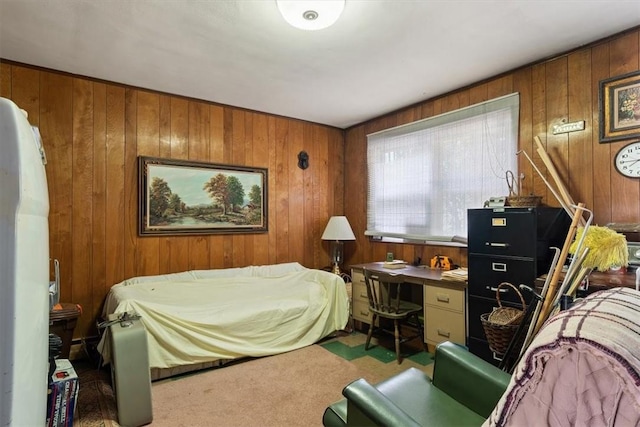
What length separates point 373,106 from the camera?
3.74m

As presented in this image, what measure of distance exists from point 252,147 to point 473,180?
2.39 metres

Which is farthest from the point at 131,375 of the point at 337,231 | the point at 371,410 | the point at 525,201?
the point at 525,201

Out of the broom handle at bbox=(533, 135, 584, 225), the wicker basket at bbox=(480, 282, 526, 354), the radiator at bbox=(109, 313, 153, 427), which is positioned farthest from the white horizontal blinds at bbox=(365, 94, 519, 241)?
the radiator at bbox=(109, 313, 153, 427)

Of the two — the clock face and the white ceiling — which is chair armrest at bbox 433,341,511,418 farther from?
the white ceiling

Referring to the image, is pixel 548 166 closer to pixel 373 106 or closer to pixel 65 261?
pixel 373 106

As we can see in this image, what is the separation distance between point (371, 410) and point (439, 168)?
2.74 m

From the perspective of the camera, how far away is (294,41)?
7.74 ft

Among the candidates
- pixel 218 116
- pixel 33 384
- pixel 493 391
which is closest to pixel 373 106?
pixel 218 116

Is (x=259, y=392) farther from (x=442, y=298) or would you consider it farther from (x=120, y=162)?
(x=120, y=162)

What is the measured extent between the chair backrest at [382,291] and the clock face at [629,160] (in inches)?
66.2

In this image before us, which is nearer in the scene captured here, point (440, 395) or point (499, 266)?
point (440, 395)

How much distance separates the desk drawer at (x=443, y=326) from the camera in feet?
8.67

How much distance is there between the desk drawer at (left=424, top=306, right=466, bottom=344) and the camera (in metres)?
2.64

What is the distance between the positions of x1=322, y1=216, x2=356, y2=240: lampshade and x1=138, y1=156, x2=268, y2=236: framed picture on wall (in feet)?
2.49
